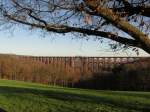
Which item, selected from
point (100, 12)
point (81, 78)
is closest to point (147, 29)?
point (100, 12)

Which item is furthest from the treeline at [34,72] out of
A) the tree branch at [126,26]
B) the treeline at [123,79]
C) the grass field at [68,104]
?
the tree branch at [126,26]

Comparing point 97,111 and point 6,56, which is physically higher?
point 6,56

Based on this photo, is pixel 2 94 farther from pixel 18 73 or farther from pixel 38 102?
pixel 18 73

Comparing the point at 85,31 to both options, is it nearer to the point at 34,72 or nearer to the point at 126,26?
the point at 126,26

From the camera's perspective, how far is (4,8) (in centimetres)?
1174

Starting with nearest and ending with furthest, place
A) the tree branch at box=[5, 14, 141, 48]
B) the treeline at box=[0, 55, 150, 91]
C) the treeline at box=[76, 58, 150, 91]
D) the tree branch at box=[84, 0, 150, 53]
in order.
→ the tree branch at box=[84, 0, 150, 53] < the tree branch at box=[5, 14, 141, 48] < the treeline at box=[76, 58, 150, 91] < the treeline at box=[0, 55, 150, 91]

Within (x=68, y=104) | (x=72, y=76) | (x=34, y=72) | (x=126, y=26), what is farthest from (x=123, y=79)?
(x=126, y=26)

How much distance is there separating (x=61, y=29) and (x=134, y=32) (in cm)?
180

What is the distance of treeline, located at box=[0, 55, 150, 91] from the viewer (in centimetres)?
6097

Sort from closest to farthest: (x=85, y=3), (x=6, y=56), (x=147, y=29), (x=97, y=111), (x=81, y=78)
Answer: (x=85, y=3) → (x=147, y=29) → (x=97, y=111) → (x=81, y=78) → (x=6, y=56)

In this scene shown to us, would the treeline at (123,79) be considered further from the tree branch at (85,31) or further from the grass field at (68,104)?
the tree branch at (85,31)

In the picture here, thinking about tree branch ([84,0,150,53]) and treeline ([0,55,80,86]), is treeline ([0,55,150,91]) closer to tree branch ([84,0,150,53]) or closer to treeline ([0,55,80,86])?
treeline ([0,55,80,86])

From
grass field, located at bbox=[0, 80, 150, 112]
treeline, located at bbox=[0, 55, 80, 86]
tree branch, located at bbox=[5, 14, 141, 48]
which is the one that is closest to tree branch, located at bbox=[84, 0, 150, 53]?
tree branch, located at bbox=[5, 14, 141, 48]

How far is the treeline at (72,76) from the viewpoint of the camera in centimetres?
6097
